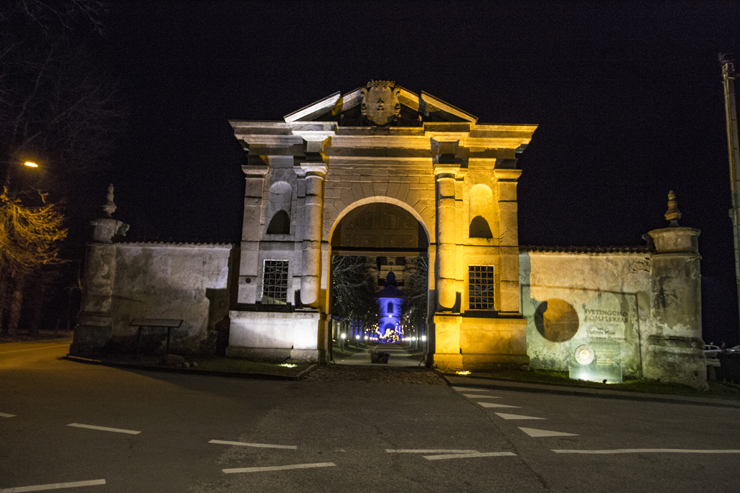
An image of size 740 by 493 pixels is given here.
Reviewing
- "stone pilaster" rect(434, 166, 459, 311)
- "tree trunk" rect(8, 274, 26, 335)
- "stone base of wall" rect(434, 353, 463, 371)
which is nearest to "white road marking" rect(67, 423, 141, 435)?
"stone base of wall" rect(434, 353, 463, 371)

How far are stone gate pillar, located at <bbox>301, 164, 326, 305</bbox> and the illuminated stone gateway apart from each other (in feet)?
0.14

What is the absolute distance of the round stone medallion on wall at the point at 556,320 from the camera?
16109mm

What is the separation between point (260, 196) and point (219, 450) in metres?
12.8

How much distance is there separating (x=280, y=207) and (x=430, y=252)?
19.4 feet

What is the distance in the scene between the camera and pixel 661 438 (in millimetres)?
7043

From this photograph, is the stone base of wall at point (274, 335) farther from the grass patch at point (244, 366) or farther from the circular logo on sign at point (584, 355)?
the circular logo on sign at point (584, 355)

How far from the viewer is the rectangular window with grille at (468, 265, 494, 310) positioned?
55.4 feet

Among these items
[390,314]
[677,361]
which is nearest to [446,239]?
[677,361]

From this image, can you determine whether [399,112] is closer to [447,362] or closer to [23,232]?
[447,362]

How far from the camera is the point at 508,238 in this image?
16812 millimetres

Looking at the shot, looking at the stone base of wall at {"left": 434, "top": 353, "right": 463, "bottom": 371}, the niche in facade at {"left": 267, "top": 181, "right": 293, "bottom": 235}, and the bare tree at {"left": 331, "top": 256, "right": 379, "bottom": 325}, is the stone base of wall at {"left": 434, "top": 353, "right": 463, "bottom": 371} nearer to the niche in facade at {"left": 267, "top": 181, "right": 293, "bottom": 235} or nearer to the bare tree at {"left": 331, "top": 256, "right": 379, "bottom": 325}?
the niche in facade at {"left": 267, "top": 181, "right": 293, "bottom": 235}

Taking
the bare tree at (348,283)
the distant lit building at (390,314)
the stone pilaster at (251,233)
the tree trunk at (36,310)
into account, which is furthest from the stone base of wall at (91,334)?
the distant lit building at (390,314)

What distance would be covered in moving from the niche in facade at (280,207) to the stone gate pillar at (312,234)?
1042mm

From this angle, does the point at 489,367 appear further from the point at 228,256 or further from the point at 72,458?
the point at 72,458
